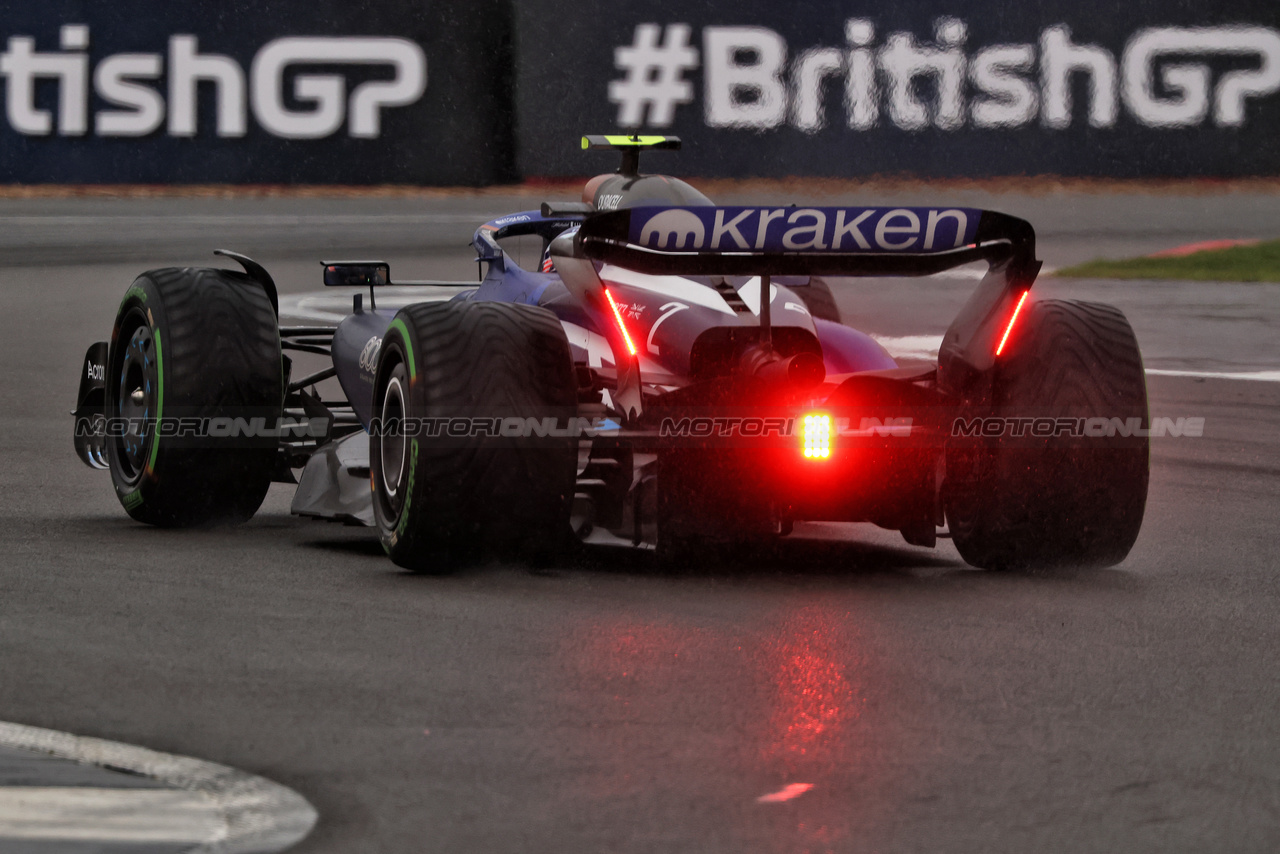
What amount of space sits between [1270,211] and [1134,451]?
1738 cm

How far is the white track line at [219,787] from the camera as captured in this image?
3324 millimetres

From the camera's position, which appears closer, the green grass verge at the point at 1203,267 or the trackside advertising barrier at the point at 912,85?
the green grass verge at the point at 1203,267

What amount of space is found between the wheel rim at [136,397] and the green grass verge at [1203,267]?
1216cm

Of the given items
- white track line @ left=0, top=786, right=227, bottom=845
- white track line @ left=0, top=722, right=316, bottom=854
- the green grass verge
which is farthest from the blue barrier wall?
white track line @ left=0, top=786, right=227, bottom=845

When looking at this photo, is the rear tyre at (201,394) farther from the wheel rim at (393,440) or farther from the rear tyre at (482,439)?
the rear tyre at (482,439)

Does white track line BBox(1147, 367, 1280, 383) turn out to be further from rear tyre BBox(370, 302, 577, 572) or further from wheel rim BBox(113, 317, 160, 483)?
rear tyre BBox(370, 302, 577, 572)

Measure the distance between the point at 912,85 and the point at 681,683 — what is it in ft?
53.4

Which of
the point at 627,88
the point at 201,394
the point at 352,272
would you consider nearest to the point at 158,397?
the point at 201,394

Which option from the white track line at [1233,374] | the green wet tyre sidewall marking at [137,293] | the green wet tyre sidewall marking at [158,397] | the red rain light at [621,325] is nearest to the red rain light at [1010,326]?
the red rain light at [621,325]

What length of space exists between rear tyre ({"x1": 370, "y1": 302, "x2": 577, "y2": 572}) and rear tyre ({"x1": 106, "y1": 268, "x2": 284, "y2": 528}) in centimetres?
109

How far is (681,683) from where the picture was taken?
4.47 metres

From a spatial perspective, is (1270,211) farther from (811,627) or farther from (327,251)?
(811,627)

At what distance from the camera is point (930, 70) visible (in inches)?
790

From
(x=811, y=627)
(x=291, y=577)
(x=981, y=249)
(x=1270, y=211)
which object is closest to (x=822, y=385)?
(x=981, y=249)
